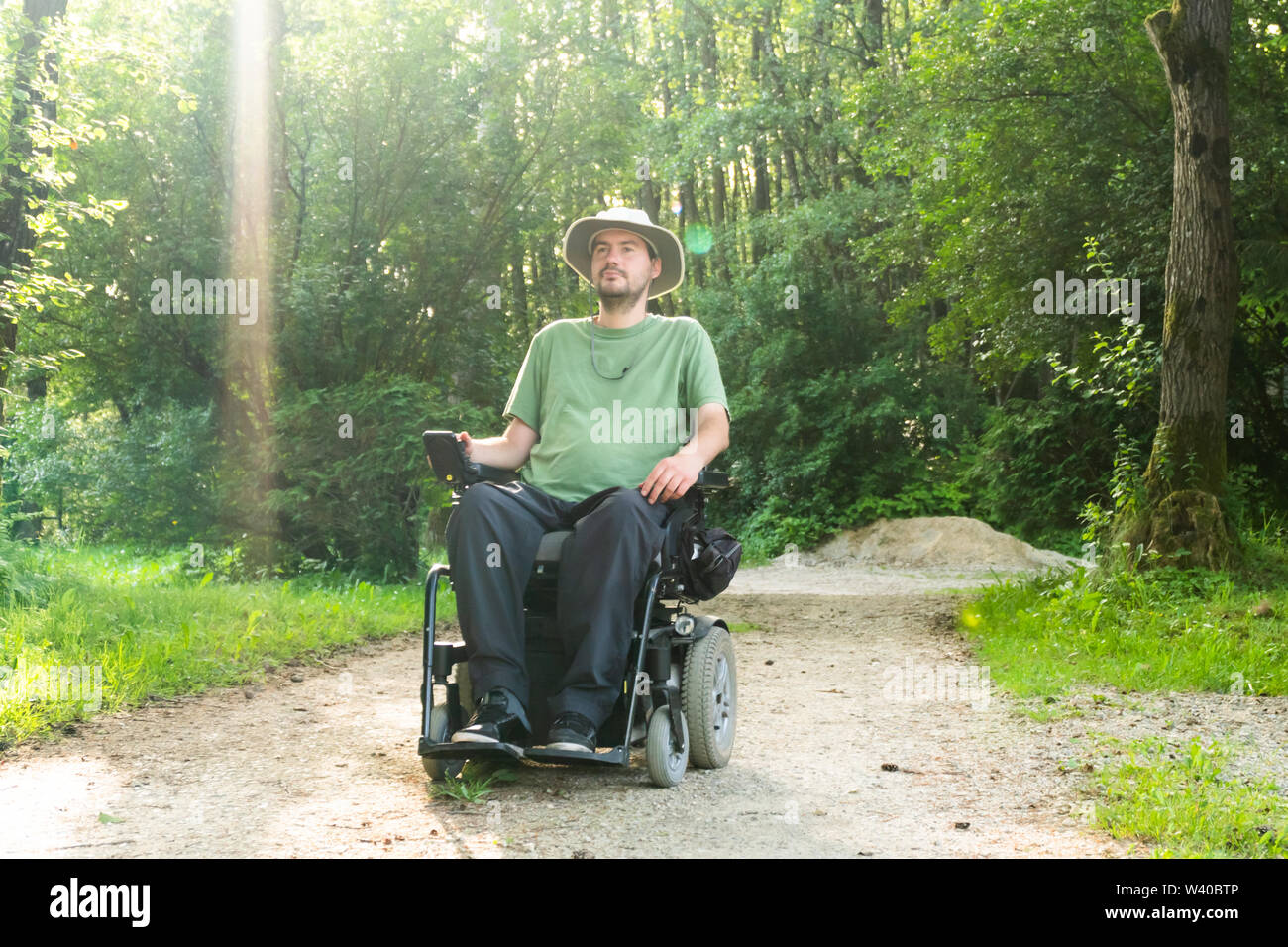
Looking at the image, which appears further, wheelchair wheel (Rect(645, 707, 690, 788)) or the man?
wheelchair wheel (Rect(645, 707, 690, 788))

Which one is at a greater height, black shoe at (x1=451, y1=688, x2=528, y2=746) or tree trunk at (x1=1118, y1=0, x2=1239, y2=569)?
tree trunk at (x1=1118, y1=0, x2=1239, y2=569)

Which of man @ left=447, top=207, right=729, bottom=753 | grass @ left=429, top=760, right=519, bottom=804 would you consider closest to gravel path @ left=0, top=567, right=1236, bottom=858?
grass @ left=429, top=760, right=519, bottom=804

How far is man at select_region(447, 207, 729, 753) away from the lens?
3.76 meters

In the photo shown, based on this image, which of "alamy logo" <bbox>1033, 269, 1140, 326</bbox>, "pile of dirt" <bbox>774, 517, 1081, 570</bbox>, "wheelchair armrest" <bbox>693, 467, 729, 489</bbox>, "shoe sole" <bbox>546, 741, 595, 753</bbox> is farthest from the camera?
"pile of dirt" <bbox>774, 517, 1081, 570</bbox>

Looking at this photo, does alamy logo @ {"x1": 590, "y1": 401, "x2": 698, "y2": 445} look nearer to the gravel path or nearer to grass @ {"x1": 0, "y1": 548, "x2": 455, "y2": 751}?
the gravel path

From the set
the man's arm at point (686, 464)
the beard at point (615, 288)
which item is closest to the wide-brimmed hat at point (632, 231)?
the beard at point (615, 288)

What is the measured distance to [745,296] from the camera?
66.8 feet

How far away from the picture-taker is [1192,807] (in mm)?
3346

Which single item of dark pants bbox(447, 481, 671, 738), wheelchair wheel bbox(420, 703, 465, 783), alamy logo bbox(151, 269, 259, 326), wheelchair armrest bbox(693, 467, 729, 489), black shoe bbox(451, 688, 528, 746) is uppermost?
alamy logo bbox(151, 269, 259, 326)

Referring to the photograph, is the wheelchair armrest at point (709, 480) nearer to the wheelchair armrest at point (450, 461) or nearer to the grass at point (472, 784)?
the wheelchair armrest at point (450, 461)

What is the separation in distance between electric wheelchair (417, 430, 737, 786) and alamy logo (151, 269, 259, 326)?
7729 mm

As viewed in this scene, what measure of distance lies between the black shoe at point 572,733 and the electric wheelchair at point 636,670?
37 mm

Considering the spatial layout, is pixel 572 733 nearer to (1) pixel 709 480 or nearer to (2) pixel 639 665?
(2) pixel 639 665
